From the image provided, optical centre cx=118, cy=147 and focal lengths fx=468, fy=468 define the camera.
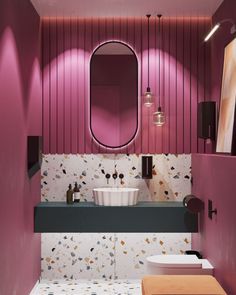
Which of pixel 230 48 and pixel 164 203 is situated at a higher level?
pixel 230 48

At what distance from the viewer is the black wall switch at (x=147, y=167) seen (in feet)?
15.6

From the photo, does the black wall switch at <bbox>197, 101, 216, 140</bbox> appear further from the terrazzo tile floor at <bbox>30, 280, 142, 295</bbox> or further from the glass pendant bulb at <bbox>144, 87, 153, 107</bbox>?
the terrazzo tile floor at <bbox>30, 280, 142, 295</bbox>

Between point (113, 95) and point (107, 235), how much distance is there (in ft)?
4.76

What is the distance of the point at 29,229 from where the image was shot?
422 centimetres

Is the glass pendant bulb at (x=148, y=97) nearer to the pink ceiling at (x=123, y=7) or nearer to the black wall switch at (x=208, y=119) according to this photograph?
the black wall switch at (x=208, y=119)

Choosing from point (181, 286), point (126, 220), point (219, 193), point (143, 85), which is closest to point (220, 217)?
point (219, 193)

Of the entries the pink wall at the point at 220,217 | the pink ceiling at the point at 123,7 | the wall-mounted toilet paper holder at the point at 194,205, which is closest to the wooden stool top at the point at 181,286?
the pink wall at the point at 220,217

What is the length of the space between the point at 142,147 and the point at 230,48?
146cm

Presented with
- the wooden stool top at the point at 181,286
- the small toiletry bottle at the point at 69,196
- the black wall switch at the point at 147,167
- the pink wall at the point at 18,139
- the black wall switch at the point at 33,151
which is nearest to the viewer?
the wooden stool top at the point at 181,286

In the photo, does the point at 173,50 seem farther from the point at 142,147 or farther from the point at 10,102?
the point at 10,102

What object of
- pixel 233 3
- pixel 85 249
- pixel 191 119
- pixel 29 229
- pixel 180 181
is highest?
pixel 233 3

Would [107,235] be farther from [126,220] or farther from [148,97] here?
[148,97]

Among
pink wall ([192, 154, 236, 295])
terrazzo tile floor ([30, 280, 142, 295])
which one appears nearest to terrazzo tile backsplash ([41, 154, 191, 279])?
terrazzo tile floor ([30, 280, 142, 295])

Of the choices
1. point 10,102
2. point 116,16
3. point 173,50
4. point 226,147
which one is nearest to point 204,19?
point 173,50
